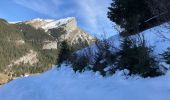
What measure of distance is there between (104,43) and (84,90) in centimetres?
435

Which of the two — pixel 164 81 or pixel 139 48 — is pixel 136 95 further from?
pixel 139 48

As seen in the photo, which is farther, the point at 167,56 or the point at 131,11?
the point at 131,11

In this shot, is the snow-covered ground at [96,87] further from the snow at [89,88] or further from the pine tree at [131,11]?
the pine tree at [131,11]

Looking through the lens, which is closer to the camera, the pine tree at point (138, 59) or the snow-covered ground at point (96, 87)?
the snow-covered ground at point (96, 87)

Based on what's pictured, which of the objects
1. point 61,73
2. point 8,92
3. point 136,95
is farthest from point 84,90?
point 8,92

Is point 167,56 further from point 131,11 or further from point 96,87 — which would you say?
point 131,11

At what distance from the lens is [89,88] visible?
16422mm

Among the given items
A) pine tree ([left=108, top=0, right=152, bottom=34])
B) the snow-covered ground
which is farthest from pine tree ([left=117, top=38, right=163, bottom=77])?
pine tree ([left=108, top=0, right=152, bottom=34])

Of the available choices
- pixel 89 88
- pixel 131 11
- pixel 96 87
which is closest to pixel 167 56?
pixel 96 87

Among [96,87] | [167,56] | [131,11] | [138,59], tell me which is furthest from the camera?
[131,11]

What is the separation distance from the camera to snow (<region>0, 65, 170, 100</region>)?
43.7 ft

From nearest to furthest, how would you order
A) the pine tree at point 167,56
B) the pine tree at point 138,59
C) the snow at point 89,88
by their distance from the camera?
the snow at point 89,88
the pine tree at point 167,56
the pine tree at point 138,59

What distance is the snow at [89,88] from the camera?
43.7ft

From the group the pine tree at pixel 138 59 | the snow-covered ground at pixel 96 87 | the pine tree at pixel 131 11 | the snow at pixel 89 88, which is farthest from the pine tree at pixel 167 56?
the pine tree at pixel 131 11
